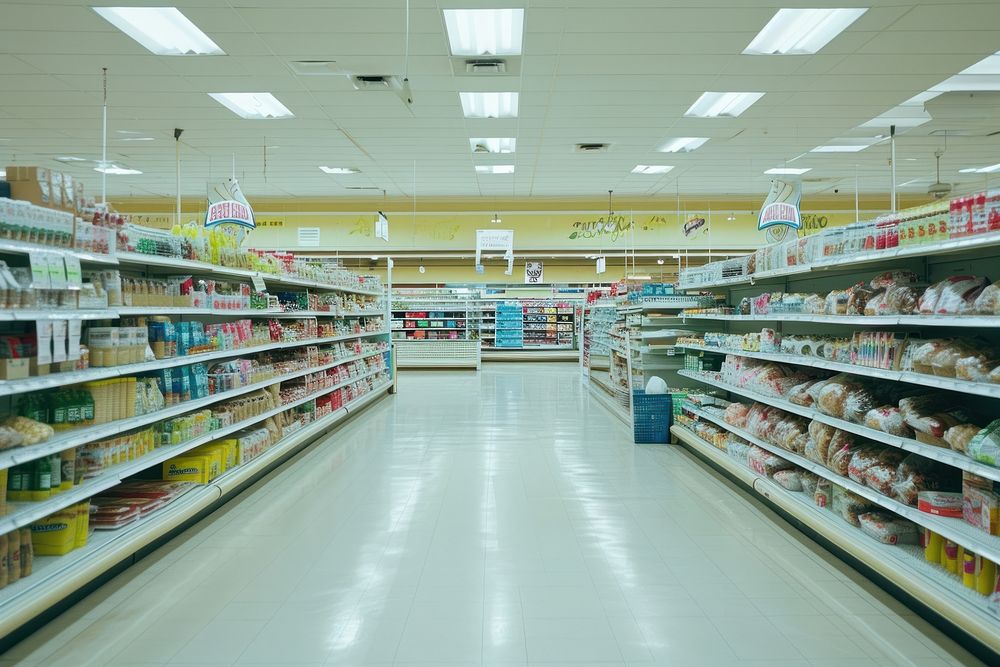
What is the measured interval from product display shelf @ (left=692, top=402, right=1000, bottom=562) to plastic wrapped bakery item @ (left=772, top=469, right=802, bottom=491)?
0.08 metres

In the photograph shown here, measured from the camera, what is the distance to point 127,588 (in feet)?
10.7

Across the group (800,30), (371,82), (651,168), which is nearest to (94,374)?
(371,82)

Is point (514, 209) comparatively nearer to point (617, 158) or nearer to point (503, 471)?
point (617, 158)

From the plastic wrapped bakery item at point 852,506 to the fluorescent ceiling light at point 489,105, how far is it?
17.6ft

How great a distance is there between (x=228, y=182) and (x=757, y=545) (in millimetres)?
7101

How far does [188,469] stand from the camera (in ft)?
14.3

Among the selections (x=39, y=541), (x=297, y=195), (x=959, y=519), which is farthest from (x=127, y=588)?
(x=297, y=195)

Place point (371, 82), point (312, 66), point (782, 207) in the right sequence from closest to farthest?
point (312, 66) → point (371, 82) → point (782, 207)

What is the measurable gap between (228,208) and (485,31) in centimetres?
396

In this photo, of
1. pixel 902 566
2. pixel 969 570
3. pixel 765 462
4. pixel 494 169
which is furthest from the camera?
pixel 494 169

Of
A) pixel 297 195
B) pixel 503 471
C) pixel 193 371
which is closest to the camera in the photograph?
pixel 193 371

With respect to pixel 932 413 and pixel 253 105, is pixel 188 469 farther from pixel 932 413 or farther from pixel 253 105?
pixel 253 105

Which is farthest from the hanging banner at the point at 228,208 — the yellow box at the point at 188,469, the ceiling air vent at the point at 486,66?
the yellow box at the point at 188,469

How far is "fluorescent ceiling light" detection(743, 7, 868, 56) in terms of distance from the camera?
5.14 metres
